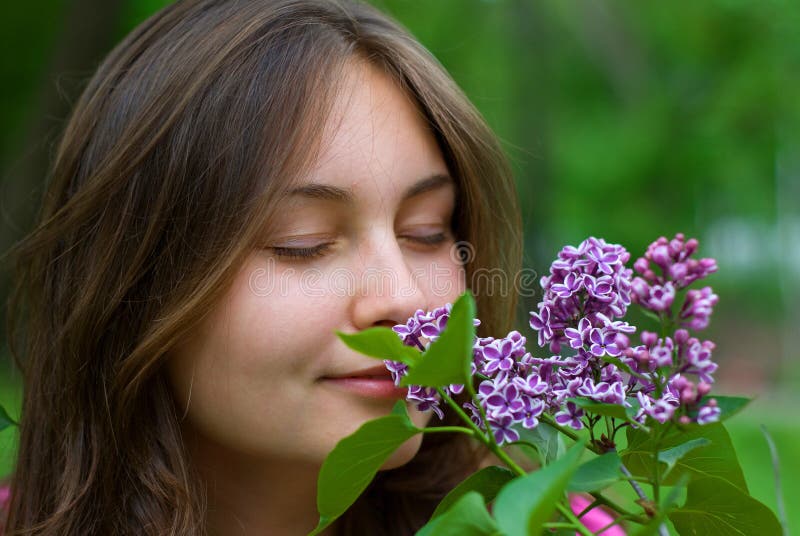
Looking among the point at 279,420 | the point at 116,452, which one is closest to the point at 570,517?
the point at 279,420

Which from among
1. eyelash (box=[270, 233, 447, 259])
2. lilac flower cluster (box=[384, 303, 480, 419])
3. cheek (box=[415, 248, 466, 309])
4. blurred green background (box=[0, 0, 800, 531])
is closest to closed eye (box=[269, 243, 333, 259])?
eyelash (box=[270, 233, 447, 259])

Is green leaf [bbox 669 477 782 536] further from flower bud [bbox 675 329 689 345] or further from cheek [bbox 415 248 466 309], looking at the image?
cheek [bbox 415 248 466 309]

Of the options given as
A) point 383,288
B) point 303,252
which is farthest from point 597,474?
point 303,252

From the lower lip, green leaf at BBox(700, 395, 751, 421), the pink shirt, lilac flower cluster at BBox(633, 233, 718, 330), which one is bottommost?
the pink shirt

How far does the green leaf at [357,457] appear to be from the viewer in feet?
3.27

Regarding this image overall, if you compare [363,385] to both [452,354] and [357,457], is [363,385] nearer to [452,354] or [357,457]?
[357,457]

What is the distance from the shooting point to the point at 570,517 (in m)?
0.94

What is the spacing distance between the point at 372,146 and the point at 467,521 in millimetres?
827

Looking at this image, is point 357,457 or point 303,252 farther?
point 303,252

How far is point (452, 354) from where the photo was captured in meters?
0.90

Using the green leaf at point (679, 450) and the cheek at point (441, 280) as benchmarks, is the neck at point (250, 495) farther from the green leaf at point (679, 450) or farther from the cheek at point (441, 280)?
the green leaf at point (679, 450)

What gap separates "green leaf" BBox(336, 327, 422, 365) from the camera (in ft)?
3.13

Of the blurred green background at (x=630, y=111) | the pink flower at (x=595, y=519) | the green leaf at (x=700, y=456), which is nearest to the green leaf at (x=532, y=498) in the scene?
the green leaf at (x=700, y=456)

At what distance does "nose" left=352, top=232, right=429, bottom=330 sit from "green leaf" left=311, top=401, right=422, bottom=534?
0.35 metres
